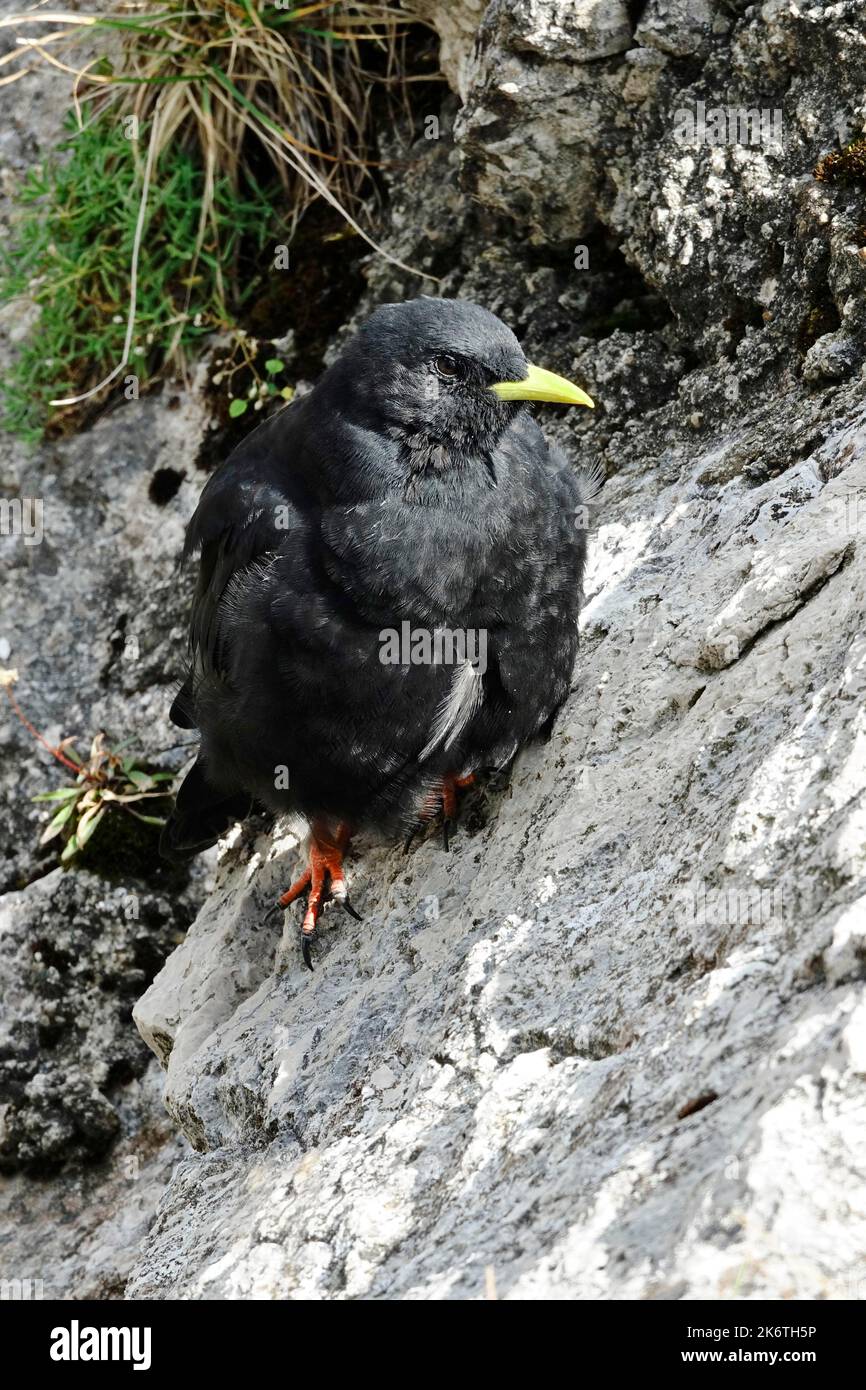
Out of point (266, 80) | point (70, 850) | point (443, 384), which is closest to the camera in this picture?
point (443, 384)

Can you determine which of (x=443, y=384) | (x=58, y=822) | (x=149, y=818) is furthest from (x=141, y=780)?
(x=443, y=384)

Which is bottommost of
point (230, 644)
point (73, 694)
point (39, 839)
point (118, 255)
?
point (39, 839)

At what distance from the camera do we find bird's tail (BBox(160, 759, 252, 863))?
541 cm

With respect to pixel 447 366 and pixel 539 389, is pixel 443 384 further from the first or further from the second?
pixel 539 389

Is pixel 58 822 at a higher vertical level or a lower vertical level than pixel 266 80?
lower

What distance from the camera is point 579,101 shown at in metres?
5.42

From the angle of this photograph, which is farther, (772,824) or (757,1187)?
(772,824)

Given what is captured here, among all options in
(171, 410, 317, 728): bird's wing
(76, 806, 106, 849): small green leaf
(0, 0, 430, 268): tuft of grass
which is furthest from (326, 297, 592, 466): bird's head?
(76, 806, 106, 849): small green leaf

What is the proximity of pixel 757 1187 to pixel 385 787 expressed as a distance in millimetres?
2326

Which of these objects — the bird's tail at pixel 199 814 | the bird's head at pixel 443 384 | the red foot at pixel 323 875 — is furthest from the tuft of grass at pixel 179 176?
the red foot at pixel 323 875

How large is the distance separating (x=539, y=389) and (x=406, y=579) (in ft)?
2.59

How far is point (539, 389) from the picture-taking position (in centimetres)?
443

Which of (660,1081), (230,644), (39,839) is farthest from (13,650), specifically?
(660,1081)

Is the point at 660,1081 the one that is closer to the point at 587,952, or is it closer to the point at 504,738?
the point at 587,952
